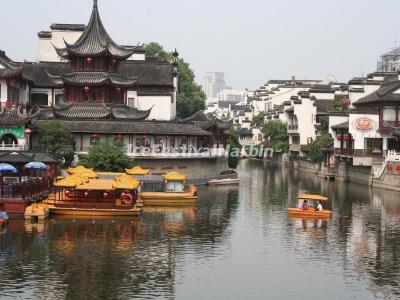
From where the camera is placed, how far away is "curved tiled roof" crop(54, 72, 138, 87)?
66.2 m

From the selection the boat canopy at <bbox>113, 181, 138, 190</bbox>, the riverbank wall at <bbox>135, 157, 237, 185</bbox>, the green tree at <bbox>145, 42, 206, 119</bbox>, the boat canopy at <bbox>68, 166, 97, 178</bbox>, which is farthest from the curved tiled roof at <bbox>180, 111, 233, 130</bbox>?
the green tree at <bbox>145, 42, 206, 119</bbox>

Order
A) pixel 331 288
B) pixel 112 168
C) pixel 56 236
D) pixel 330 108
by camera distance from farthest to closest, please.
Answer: pixel 330 108 → pixel 112 168 → pixel 56 236 → pixel 331 288

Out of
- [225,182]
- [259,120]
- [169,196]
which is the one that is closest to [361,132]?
[225,182]

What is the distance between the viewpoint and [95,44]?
68812 millimetres

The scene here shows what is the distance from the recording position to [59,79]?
71.5m

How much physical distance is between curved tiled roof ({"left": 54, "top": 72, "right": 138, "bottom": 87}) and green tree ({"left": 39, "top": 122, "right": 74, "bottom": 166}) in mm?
8290

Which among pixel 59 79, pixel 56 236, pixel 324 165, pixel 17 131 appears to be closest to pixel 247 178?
pixel 324 165

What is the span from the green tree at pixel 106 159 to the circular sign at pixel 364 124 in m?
23.6

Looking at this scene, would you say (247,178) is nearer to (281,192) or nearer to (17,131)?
(281,192)

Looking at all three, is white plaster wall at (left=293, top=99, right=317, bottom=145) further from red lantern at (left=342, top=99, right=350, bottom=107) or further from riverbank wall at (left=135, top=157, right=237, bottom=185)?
riverbank wall at (left=135, top=157, right=237, bottom=185)

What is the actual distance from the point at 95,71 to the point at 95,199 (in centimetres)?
2702

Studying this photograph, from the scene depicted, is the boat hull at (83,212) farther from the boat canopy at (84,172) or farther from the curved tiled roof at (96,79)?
the curved tiled roof at (96,79)

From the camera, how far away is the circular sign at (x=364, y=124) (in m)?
68.5

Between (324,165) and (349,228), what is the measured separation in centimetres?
4030
